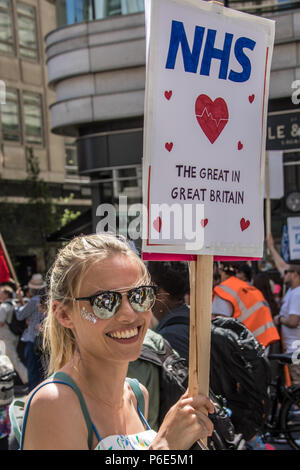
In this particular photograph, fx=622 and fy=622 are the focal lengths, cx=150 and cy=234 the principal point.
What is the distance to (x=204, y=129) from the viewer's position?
2184 millimetres

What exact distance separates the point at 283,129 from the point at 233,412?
8.12m

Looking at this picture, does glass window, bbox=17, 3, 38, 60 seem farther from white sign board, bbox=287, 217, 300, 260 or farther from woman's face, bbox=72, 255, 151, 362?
woman's face, bbox=72, 255, 151, 362

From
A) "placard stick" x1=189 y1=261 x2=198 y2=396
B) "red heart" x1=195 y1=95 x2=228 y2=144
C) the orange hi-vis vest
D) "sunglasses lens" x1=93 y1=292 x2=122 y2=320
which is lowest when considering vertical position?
the orange hi-vis vest

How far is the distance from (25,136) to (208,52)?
2508cm

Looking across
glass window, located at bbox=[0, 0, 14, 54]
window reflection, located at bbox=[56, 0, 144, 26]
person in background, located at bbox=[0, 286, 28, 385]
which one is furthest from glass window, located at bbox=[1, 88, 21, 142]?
person in background, located at bbox=[0, 286, 28, 385]

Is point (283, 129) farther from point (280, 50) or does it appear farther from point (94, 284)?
point (94, 284)

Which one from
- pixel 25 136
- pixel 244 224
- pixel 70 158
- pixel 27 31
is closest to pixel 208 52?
pixel 244 224

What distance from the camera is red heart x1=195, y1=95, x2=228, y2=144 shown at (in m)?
2.17

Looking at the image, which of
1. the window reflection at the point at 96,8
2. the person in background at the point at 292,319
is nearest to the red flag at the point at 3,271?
the person in background at the point at 292,319

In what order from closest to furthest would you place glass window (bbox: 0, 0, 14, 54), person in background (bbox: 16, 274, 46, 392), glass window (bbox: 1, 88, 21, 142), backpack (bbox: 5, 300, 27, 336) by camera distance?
person in background (bbox: 16, 274, 46, 392) → backpack (bbox: 5, 300, 27, 336) → glass window (bbox: 0, 0, 14, 54) → glass window (bbox: 1, 88, 21, 142)

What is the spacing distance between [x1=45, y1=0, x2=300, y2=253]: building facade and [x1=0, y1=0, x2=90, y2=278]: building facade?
34.0ft

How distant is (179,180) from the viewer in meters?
2.10

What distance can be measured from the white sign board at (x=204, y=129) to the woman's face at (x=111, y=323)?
22 cm
